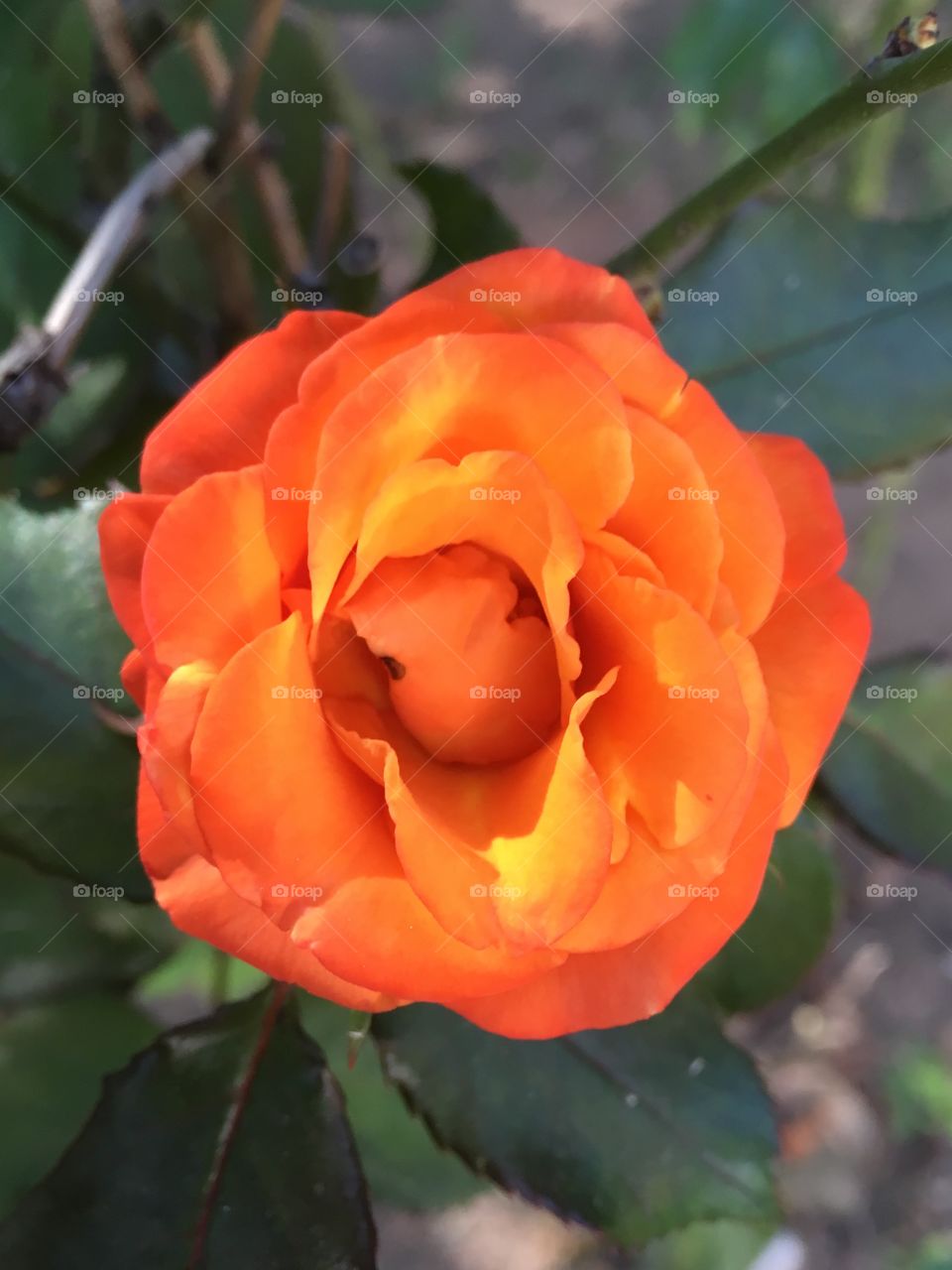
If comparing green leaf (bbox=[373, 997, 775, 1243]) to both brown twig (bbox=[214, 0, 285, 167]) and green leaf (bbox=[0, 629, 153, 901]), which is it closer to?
green leaf (bbox=[0, 629, 153, 901])

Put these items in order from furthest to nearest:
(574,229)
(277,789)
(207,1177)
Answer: (574,229) < (207,1177) < (277,789)

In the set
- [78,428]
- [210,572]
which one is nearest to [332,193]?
[78,428]

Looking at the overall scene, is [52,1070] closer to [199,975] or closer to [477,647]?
[199,975]

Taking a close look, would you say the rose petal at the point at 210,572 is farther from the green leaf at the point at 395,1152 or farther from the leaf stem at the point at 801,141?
the green leaf at the point at 395,1152

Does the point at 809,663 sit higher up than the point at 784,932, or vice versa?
the point at 809,663

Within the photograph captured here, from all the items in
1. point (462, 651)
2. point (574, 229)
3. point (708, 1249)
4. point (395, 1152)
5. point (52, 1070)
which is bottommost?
point (708, 1249)

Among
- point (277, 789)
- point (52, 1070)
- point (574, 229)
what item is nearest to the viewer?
point (277, 789)

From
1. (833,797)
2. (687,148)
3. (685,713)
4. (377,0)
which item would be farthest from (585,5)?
(685,713)
